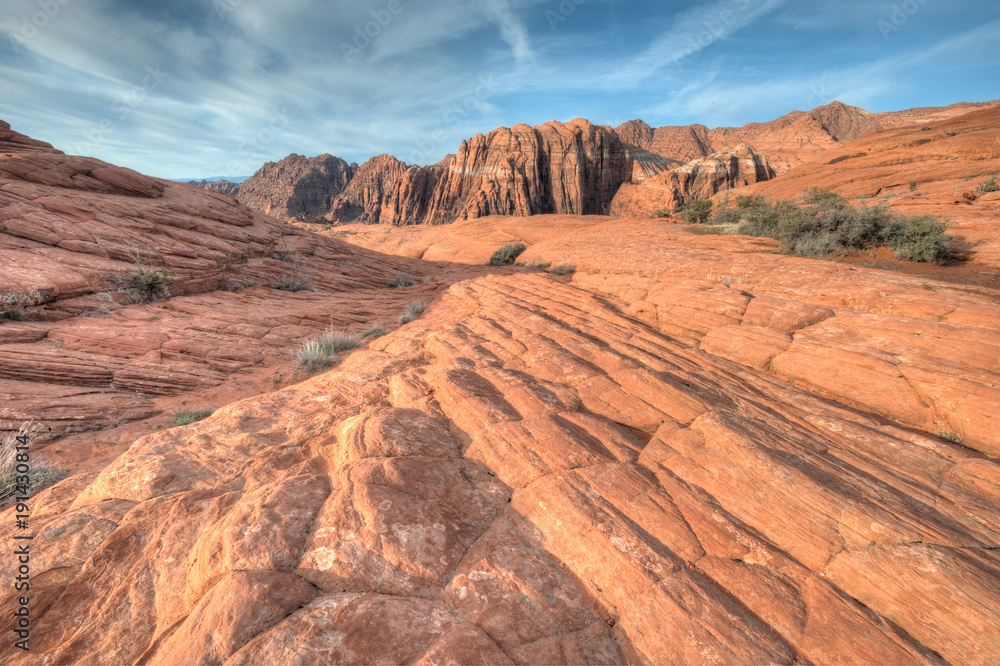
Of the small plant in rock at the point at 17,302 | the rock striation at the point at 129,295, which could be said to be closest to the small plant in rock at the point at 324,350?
the rock striation at the point at 129,295

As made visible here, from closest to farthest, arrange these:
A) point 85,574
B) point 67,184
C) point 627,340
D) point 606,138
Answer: point 85,574
point 627,340
point 67,184
point 606,138

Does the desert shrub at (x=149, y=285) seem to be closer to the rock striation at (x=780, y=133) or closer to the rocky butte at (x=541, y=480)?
the rocky butte at (x=541, y=480)

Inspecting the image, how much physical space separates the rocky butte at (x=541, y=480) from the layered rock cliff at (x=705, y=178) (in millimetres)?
53763

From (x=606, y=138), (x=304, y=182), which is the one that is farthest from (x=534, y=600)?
(x=304, y=182)

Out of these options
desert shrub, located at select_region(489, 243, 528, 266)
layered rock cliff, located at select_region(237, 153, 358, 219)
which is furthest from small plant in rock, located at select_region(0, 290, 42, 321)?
layered rock cliff, located at select_region(237, 153, 358, 219)

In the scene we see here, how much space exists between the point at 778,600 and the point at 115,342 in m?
13.4

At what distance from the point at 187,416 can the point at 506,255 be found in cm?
2012

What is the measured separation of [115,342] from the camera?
9.06 m

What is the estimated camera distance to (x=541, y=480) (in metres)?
3.77

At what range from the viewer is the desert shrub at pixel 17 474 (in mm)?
4719

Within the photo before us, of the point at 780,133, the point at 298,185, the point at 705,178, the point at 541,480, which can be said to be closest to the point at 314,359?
the point at 541,480

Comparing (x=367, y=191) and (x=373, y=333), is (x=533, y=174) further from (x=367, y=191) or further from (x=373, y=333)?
(x=373, y=333)

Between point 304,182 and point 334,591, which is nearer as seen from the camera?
point 334,591

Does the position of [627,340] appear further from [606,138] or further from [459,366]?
[606,138]
